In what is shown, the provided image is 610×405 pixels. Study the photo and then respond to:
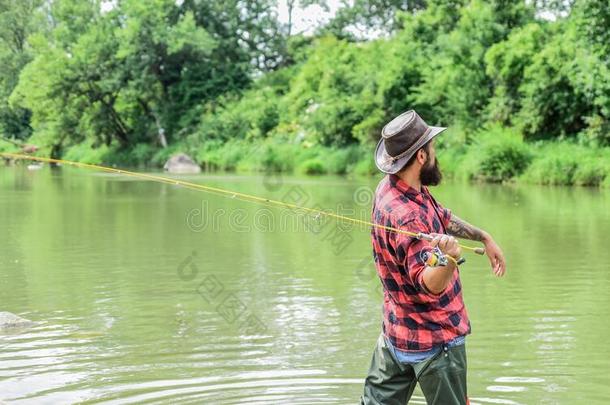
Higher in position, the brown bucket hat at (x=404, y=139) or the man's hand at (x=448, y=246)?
the brown bucket hat at (x=404, y=139)

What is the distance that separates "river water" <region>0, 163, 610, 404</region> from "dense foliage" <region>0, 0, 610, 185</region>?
40.1 feet

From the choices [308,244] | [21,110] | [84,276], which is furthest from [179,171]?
[84,276]

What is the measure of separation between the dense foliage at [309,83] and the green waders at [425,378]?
71.7ft

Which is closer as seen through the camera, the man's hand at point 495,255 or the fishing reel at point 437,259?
the fishing reel at point 437,259

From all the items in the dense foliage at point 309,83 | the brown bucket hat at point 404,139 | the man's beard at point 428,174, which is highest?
the dense foliage at point 309,83

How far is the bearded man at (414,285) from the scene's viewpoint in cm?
395

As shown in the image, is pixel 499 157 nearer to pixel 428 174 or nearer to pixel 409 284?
pixel 428 174

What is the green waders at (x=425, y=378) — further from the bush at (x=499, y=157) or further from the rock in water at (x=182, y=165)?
the rock in water at (x=182, y=165)

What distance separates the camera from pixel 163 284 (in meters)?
10.6

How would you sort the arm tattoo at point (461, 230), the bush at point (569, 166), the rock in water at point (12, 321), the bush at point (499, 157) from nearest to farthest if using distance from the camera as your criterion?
the arm tattoo at point (461, 230)
the rock in water at point (12, 321)
the bush at point (569, 166)
the bush at point (499, 157)

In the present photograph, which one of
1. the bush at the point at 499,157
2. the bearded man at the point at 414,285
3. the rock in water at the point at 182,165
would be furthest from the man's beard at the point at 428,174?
the rock in water at the point at 182,165

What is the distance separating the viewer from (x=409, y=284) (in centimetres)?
400

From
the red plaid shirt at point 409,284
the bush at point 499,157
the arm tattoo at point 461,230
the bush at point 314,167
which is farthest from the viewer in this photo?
the bush at point 314,167

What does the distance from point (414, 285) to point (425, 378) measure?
0.41m
